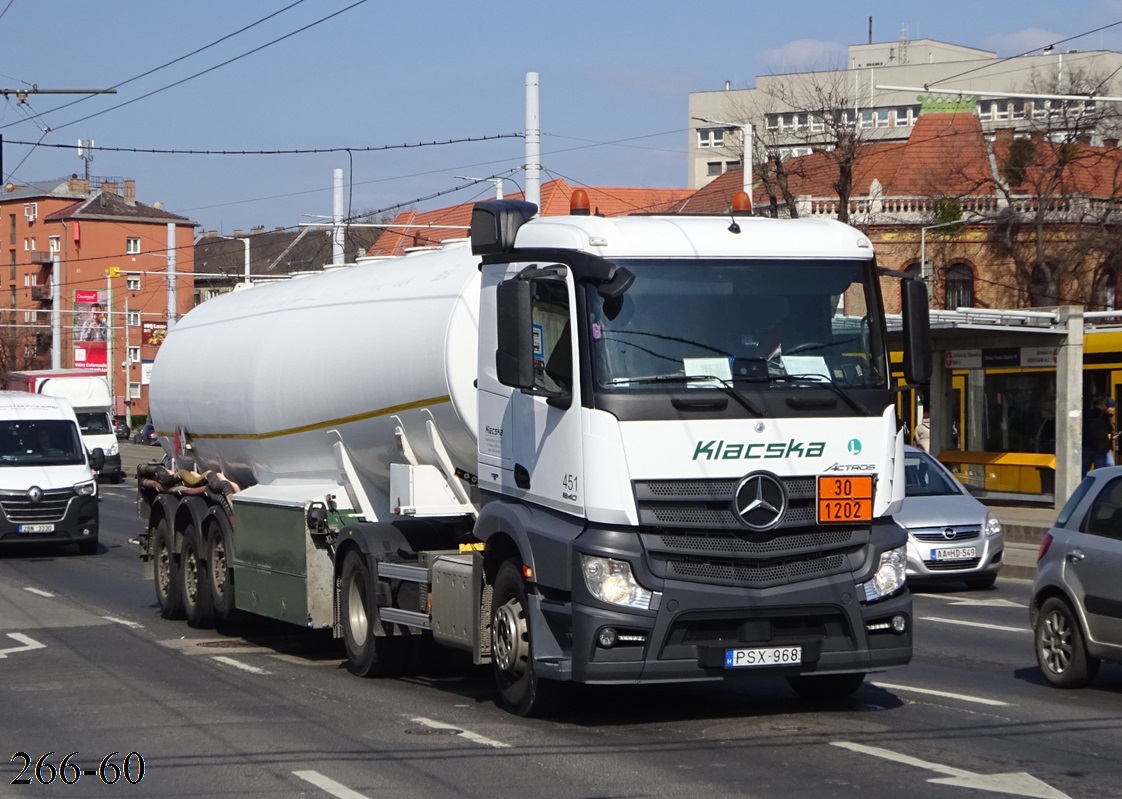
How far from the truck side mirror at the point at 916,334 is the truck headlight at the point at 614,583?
7.26 ft

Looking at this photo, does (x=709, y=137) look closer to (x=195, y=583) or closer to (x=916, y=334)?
(x=195, y=583)

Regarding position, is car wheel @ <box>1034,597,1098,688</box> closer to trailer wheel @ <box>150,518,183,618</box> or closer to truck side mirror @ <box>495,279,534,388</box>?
truck side mirror @ <box>495,279,534,388</box>

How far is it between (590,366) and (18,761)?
3871 millimetres

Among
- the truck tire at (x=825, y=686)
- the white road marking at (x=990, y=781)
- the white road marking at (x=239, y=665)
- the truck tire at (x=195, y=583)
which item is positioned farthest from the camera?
the truck tire at (x=195, y=583)

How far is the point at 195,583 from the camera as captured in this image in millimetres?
16359

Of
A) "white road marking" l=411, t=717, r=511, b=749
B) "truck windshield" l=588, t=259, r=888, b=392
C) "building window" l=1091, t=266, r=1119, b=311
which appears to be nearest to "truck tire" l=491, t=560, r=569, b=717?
"white road marking" l=411, t=717, r=511, b=749

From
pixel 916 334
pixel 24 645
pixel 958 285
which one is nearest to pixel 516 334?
pixel 916 334

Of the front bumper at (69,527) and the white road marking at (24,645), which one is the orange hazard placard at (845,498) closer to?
the white road marking at (24,645)

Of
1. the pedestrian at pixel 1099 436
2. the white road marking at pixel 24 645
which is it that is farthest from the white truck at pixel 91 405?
the white road marking at pixel 24 645

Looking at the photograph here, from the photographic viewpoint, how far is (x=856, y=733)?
372 inches

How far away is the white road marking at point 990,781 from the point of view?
7715mm

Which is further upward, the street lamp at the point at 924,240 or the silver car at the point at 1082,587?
the street lamp at the point at 924,240

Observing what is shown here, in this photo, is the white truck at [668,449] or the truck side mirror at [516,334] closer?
the white truck at [668,449]

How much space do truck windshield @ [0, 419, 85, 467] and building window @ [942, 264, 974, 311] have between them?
3810 cm
